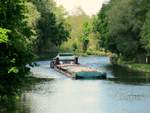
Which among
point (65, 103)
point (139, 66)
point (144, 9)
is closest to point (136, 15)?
point (144, 9)

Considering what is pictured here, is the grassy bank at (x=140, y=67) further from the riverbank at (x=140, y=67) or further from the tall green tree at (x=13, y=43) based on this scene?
Result: the tall green tree at (x=13, y=43)

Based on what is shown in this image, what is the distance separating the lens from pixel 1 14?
38688 mm

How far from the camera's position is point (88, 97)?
57.9m

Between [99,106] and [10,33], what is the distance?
1333 centimetres

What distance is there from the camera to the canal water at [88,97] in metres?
47.8

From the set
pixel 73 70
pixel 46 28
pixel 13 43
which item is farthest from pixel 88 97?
pixel 46 28

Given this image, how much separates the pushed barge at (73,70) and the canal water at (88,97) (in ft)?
10.3

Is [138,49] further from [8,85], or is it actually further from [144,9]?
[8,85]

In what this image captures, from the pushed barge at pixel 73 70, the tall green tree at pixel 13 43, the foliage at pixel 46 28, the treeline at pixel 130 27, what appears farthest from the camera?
the foliage at pixel 46 28

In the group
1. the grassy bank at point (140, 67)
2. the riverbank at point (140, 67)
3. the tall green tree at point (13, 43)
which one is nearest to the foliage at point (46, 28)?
the riverbank at point (140, 67)

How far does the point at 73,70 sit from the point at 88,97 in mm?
32943

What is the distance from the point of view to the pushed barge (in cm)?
8462

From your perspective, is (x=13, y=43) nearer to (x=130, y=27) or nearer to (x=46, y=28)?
(x=130, y=27)

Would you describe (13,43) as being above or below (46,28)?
below
